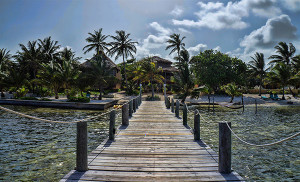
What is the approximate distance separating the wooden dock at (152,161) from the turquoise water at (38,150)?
6.22 ft

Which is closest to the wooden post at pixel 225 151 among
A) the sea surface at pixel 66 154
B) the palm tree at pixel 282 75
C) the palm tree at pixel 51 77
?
the sea surface at pixel 66 154

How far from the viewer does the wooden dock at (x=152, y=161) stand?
4023 mm

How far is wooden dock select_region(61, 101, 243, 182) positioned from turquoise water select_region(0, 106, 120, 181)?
190 centimetres

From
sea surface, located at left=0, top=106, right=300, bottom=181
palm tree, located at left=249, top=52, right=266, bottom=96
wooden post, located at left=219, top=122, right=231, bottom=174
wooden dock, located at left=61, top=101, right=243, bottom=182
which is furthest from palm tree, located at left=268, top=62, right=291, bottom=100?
wooden post, located at left=219, top=122, right=231, bottom=174

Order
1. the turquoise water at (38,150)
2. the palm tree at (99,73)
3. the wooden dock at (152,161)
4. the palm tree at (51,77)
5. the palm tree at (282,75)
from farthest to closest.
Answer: the palm tree at (282,75) → the palm tree at (99,73) → the palm tree at (51,77) → the turquoise water at (38,150) → the wooden dock at (152,161)

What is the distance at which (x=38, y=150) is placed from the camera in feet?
27.6

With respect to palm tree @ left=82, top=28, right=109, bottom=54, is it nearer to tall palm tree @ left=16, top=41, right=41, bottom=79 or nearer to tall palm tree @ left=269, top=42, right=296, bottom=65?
tall palm tree @ left=16, top=41, right=41, bottom=79

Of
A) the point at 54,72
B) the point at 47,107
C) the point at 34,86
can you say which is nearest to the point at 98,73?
the point at 54,72

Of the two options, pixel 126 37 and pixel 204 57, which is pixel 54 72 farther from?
pixel 204 57

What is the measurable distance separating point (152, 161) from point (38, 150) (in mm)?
5903

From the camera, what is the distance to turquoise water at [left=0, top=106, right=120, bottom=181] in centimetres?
612

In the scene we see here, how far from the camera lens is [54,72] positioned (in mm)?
29266

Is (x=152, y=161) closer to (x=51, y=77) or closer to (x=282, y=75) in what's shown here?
(x=51, y=77)

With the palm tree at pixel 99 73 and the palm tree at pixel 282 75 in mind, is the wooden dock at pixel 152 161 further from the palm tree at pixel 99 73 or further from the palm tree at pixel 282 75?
the palm tree at pixel 282 75
